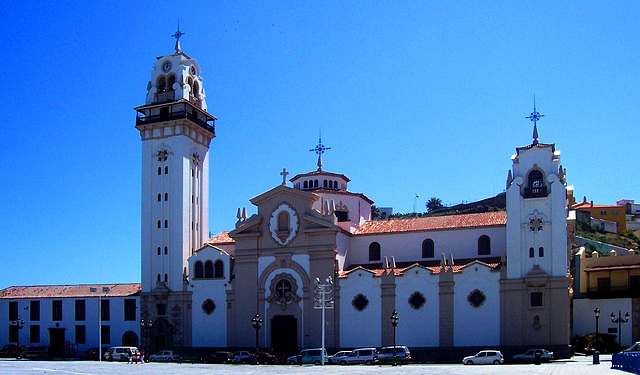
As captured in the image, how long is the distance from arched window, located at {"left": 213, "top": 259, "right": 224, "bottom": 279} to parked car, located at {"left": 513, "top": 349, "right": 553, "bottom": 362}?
24596mm

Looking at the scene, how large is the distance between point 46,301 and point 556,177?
4686cm

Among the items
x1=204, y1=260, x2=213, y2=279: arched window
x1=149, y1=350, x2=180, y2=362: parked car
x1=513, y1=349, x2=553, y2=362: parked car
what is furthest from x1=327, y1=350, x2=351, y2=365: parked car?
x1=204, y1=260, x2=213, y2=279: arched window

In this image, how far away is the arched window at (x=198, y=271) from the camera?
202 ft

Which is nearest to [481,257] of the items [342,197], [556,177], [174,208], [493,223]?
[493,223]

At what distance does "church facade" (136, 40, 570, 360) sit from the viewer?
171 ft

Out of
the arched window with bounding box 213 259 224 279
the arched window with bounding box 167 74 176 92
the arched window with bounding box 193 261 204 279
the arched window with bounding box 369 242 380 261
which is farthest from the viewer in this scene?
the arched window with bounding box 167 74 176 92

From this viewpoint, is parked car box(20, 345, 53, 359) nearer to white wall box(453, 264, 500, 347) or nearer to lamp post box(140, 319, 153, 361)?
lamp post box(140, 319, 153, 361)

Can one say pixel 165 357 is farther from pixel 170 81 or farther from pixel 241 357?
pixel 170 81

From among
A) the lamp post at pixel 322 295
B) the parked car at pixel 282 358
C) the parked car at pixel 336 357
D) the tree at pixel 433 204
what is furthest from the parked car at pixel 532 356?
the tree at pixel 433 204

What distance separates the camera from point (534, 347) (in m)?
50.1

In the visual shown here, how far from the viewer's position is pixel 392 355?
49375mm

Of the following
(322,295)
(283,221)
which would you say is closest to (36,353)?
(283,221)

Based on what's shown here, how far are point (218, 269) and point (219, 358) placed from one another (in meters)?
9.13

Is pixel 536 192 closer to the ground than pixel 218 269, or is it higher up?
higher up
